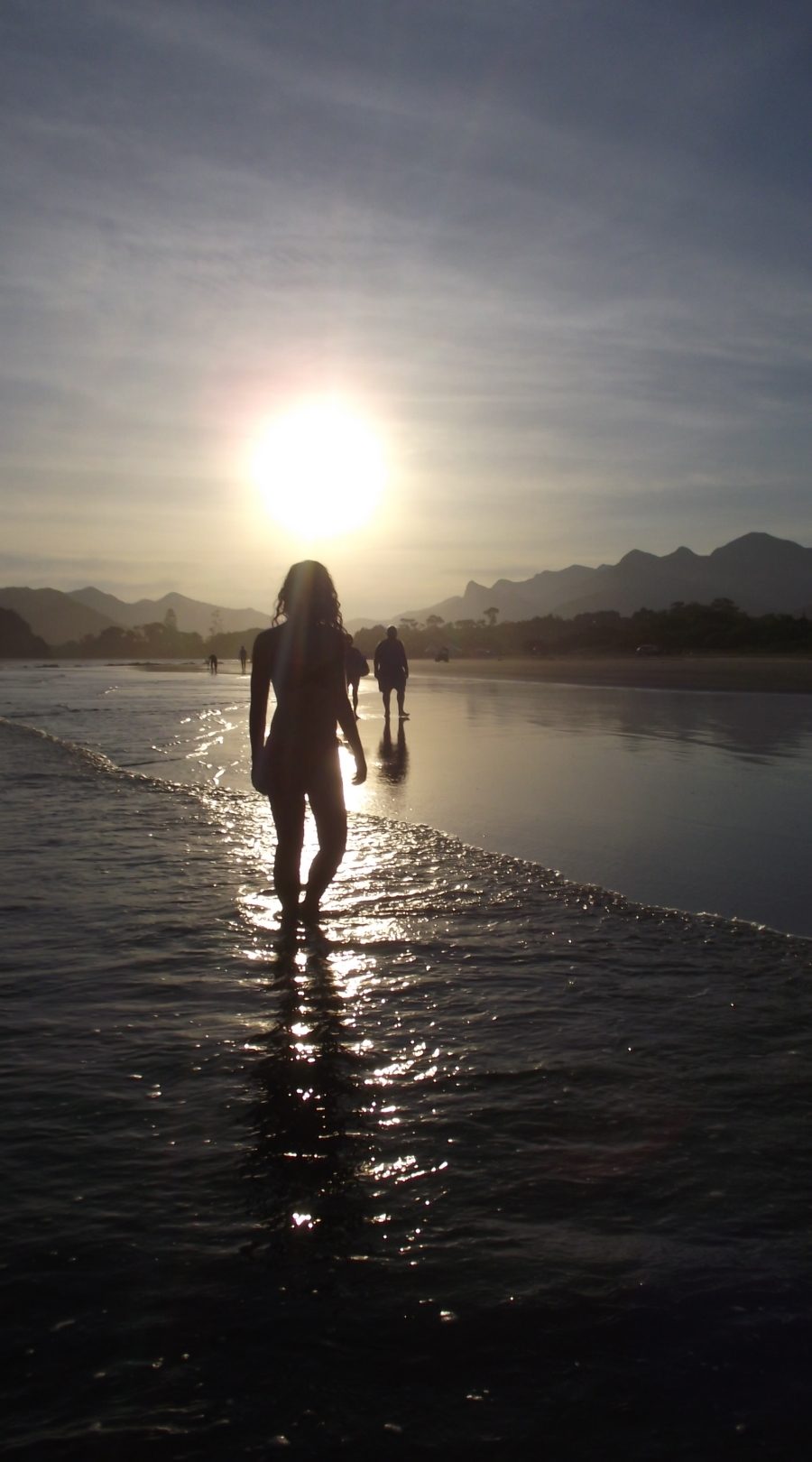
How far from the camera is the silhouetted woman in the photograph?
585cm

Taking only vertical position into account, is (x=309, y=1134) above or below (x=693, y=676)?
below

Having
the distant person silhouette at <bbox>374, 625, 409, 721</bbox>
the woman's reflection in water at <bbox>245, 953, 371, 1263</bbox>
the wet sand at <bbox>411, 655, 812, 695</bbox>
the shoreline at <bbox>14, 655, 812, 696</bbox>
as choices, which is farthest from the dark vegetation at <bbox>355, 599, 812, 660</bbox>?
the woman's reflection in water at <bbox>245, 953, 371, 1263</bbox>

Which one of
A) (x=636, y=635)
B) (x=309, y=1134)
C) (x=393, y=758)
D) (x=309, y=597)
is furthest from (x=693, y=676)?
(x=636, y=635)

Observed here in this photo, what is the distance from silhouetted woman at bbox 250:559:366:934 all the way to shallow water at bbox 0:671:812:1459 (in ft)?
1.98

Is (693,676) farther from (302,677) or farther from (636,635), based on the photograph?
(636,635)

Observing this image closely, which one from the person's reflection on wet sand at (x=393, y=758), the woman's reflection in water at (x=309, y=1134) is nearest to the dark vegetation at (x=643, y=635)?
the person's reflection on wet sand at (x=393, y=758)

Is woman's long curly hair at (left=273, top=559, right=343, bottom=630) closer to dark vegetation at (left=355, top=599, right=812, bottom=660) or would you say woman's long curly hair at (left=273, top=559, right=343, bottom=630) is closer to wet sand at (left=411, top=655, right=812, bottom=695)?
wet sand at (left=411, top=655, right=812, bottom=695)

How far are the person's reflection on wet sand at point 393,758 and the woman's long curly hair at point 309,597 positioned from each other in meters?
6.97

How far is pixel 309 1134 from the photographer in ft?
11.8

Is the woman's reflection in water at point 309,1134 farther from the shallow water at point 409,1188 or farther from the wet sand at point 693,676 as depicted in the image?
the wet sand at point 693,676

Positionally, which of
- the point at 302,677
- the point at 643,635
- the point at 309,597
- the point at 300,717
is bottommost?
the point at 300,717

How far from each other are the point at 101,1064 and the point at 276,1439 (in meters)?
2.23

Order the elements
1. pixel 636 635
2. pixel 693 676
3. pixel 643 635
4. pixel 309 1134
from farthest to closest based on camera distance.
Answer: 1. pixel 636 635
2. pixel 643 635
3. pixel 693 676
4. pixel 309 1134

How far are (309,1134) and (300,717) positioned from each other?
270cm
